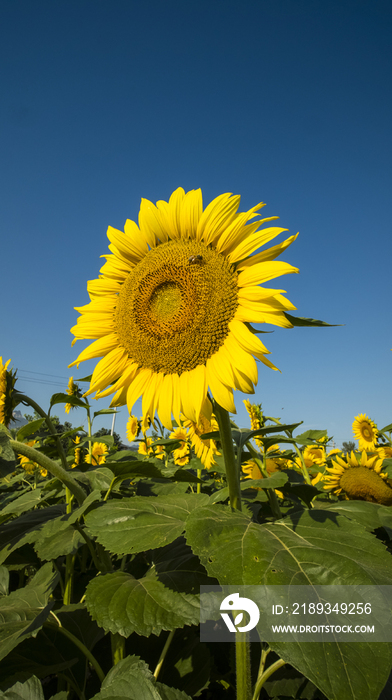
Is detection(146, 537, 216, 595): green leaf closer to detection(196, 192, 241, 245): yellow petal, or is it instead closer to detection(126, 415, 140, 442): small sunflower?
detection(196, 192, 241, 245): yellow petal

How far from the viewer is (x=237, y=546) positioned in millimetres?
1033

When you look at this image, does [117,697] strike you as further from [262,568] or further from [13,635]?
[262,568]

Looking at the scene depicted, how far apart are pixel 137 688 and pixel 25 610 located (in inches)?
21.9

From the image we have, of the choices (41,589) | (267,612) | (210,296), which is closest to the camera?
(267,612)

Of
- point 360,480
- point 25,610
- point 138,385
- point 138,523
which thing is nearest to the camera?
point 138,523

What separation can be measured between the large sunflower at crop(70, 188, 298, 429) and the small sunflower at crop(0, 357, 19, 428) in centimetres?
56

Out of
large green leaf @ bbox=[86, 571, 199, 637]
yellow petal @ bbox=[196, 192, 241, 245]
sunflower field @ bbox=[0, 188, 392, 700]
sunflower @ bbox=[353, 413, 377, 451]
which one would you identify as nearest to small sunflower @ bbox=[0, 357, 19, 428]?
sunflower field @ bbox=[0, 188, 392, 700]

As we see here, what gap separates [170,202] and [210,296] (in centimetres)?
48

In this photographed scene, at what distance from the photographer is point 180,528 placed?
1226 millimetres

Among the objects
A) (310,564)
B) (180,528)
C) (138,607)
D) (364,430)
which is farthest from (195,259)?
(364,430)

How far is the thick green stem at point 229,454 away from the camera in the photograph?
132 centimetres

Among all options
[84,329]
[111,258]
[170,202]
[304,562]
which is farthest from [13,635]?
[170,202]

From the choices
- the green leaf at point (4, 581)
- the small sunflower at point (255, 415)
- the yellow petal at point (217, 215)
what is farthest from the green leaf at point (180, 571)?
the small sunflower at point (255, 415)

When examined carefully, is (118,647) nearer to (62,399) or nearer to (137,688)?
(137,688)
